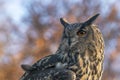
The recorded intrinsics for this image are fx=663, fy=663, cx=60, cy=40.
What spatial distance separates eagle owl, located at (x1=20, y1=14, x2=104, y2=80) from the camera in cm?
710

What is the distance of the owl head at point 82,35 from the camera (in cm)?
713

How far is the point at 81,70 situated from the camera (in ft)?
23.6

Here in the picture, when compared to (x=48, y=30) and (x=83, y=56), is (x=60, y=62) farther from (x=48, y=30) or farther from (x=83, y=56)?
(x=48, y=30)

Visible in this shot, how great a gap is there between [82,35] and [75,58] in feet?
0.92

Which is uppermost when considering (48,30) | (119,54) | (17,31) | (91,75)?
(17,31)

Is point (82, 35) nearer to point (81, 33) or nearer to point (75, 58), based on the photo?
point (81, 33)

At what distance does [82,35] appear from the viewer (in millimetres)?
7324

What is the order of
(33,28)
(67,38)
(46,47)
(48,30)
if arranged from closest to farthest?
1. (67,38)
2. (46,47)
3. (48,30)
4. (33,28)

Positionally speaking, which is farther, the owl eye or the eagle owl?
the owl eye

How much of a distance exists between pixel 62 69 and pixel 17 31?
30479mm

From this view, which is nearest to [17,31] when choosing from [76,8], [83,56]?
[76,8]

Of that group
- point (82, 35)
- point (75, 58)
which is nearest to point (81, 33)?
point (82, 35)

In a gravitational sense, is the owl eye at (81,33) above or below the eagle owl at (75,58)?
above

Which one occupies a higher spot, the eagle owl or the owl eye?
the owl eye
